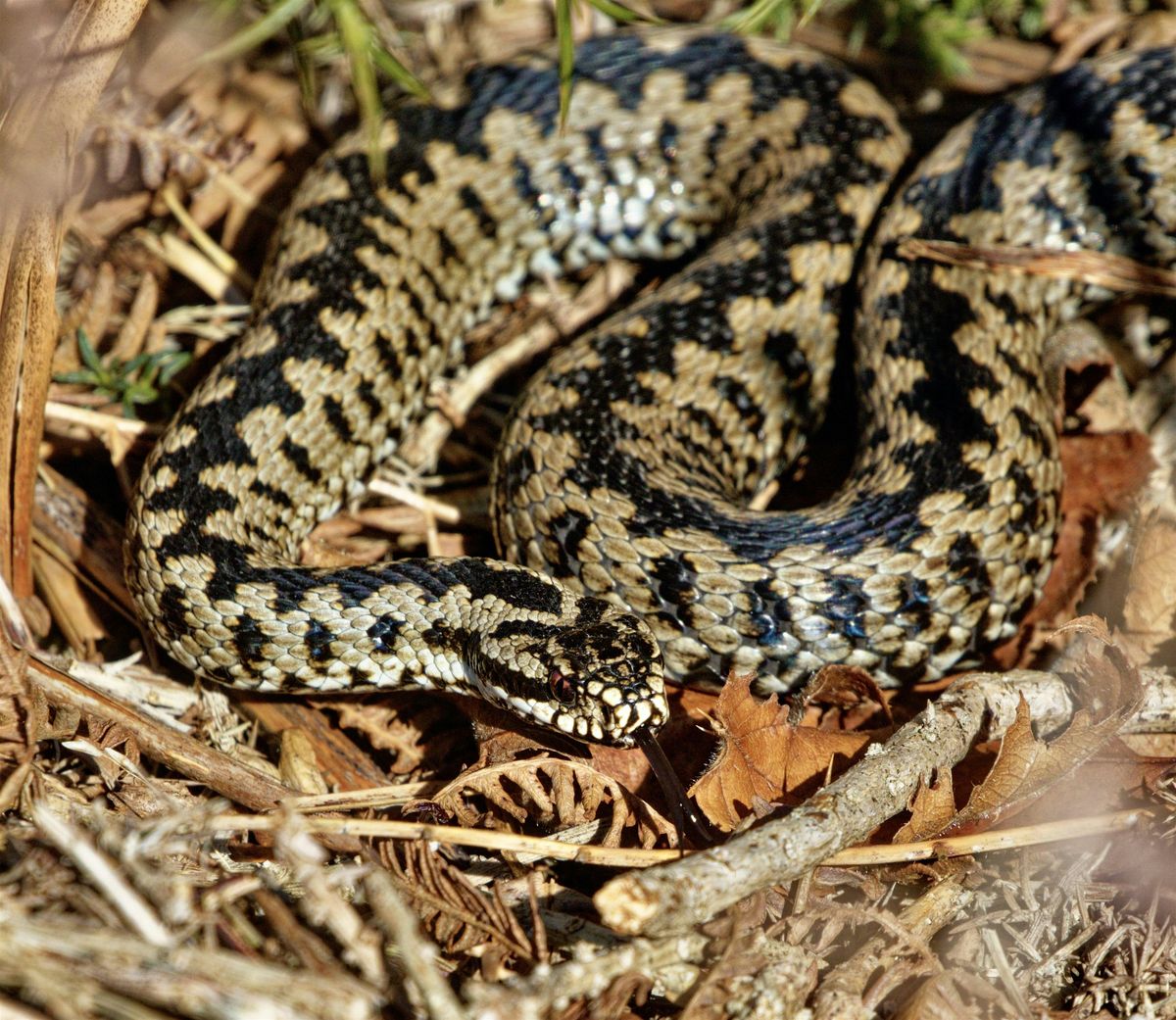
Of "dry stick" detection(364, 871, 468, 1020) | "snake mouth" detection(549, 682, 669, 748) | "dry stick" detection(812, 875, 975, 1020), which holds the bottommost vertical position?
"dry stick" detection(812, 875, 975, 1020)

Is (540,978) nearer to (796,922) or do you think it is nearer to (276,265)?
(796,922)

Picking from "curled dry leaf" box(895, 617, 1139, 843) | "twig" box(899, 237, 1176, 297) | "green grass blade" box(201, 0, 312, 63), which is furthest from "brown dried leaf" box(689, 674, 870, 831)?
"green grass blade" box(201, 0, 312, 63)

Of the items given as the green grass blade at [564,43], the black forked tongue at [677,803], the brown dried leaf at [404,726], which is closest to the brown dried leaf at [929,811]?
the black forked tongue at [677,803]

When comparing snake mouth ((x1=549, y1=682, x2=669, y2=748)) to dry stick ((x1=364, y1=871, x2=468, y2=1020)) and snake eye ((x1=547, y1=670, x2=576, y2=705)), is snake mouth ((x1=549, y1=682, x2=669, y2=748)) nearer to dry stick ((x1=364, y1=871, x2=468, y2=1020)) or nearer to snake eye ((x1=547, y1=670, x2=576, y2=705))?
snake eye ((x1=547, y1=670, x2=576, y2=705))

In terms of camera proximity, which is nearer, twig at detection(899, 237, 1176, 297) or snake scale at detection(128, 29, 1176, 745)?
snake scale at detection(128, 29, 1176, 745)

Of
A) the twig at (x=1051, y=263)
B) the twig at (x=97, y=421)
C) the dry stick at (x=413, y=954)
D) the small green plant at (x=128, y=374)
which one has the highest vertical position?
the twig at (x=1051, y=263)

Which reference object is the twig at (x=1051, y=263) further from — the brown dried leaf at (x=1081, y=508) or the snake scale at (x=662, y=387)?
the brown dried leaf at (x=1081, y=508)

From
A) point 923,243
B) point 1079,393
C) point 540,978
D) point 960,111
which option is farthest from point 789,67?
point 540,978
